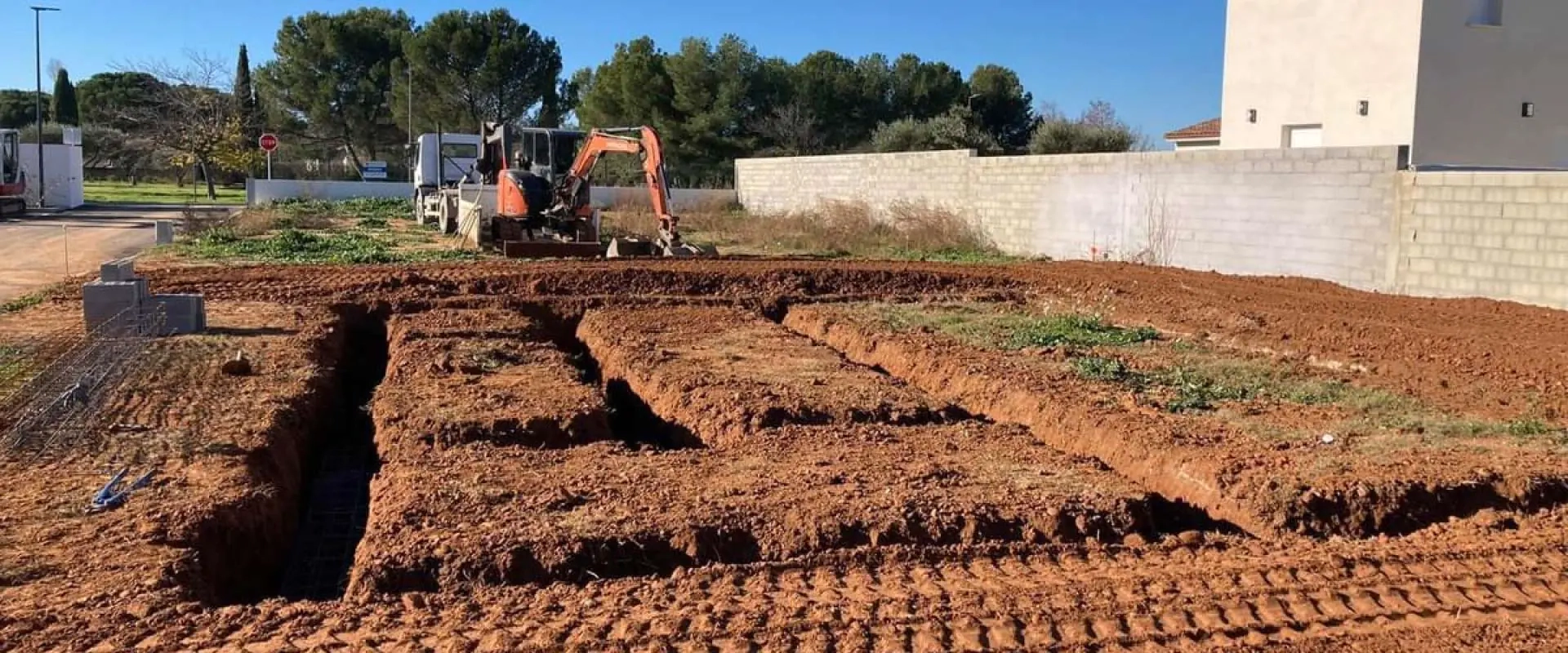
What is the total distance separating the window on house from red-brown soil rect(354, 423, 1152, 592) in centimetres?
1836

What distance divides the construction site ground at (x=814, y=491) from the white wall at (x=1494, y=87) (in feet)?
32.7

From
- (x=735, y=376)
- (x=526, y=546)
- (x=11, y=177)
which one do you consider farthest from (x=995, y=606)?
(x=11, y=177)

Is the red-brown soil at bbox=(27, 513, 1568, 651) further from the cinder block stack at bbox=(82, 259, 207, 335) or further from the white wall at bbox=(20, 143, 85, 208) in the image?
the white wall at bbox=(20, 143, 85, 208)

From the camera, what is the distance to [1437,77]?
20.5 m

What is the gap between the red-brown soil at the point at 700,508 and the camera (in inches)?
208

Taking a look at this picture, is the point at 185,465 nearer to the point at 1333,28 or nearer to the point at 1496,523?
the point at 1496,523

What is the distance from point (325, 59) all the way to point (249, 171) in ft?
19.9

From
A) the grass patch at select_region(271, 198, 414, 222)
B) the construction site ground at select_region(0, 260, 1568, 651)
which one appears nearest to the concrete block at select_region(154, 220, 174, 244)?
the grass patch at select_region(271, 198, 414, 222)

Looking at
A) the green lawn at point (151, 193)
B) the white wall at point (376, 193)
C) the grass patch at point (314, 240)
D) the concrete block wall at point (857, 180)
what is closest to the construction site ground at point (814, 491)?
the grass patch at point (314, 240)

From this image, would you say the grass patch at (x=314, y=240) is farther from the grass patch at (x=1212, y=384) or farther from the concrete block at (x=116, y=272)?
the grass patch at (x=1212, y=384)

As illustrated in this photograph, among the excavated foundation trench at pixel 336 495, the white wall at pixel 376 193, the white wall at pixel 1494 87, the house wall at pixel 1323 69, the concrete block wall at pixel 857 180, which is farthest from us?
the white wall at pixel 376 193

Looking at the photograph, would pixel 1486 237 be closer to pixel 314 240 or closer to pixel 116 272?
pixel 116 272

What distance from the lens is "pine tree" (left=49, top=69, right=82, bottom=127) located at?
61.8 meters

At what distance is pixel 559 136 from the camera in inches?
824
